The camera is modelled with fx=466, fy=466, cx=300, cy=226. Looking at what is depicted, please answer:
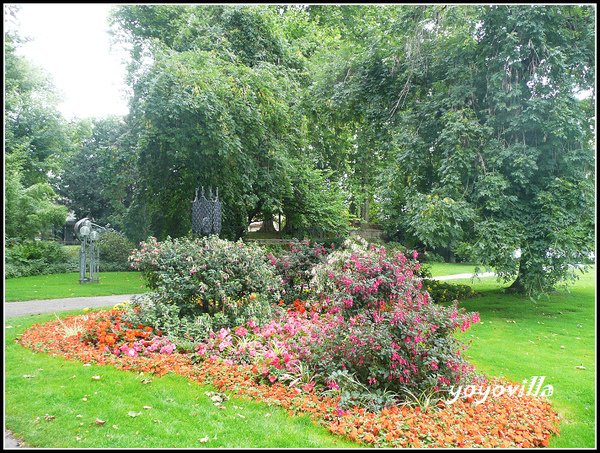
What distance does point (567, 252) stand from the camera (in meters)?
8.61

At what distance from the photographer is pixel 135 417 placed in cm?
369

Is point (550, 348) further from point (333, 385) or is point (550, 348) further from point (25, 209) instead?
point (25, 209)

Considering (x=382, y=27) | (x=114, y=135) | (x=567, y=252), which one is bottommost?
(x=567, y=252)

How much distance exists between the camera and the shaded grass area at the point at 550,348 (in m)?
4.39

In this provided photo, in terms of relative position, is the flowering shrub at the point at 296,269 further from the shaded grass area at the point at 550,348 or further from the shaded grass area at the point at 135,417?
the shaded grass area at the point at 135,417

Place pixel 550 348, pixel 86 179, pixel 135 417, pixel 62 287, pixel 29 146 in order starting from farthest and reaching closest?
pixel 86 179, pixel 29 146, pixel 62 287, pixel 550 348, pixel 135 417

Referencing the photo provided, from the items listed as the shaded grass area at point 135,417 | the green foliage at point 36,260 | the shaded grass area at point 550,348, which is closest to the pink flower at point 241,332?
the shaded grass area at point 135,417

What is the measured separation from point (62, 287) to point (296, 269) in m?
6.97

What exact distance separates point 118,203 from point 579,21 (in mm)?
16761

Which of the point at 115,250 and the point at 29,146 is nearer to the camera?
the point at 115,250

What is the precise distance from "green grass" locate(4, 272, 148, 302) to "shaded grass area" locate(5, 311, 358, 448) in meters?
6.85

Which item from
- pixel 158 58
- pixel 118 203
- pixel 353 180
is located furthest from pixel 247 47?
pixel 118 203

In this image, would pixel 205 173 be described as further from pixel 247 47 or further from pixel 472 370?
pixel 472 370

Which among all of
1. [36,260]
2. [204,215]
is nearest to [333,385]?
[204,215]
